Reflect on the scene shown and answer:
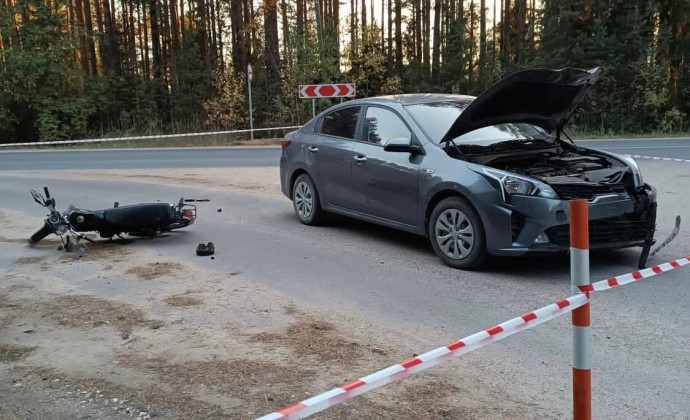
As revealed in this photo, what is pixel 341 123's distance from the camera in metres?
8.08

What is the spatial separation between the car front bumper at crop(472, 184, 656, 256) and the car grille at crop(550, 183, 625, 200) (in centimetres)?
6

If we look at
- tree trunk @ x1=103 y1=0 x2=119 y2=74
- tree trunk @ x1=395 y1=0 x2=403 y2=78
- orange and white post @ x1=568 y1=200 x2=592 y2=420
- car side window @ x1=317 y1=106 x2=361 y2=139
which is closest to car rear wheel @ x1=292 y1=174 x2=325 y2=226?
car side window @ x1=317 y1=106 x2=361 y2=139

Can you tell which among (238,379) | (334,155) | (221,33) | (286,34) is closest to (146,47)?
(221,33)

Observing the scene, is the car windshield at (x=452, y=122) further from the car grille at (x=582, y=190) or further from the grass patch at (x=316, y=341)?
the grass patch at (x=316, y=341)

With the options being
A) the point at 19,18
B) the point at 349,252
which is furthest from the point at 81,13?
the point at 349,252

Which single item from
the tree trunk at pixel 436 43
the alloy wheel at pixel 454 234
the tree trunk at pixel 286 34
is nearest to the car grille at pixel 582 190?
the alloy wheel at pixel 454 234

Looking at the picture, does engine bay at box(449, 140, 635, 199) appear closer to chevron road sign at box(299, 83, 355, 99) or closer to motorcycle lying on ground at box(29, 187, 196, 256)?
motorcycle lying on ground at box(29, 187, 196, 256)

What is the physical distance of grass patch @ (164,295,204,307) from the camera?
Result: 5.39 meters

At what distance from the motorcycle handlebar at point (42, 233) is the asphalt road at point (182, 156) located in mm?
8670

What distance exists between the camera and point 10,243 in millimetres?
8031

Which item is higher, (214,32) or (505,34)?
(214,32)

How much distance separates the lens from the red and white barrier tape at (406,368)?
227 cm

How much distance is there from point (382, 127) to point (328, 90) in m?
15.6

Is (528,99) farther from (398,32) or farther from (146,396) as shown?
(398,32)
